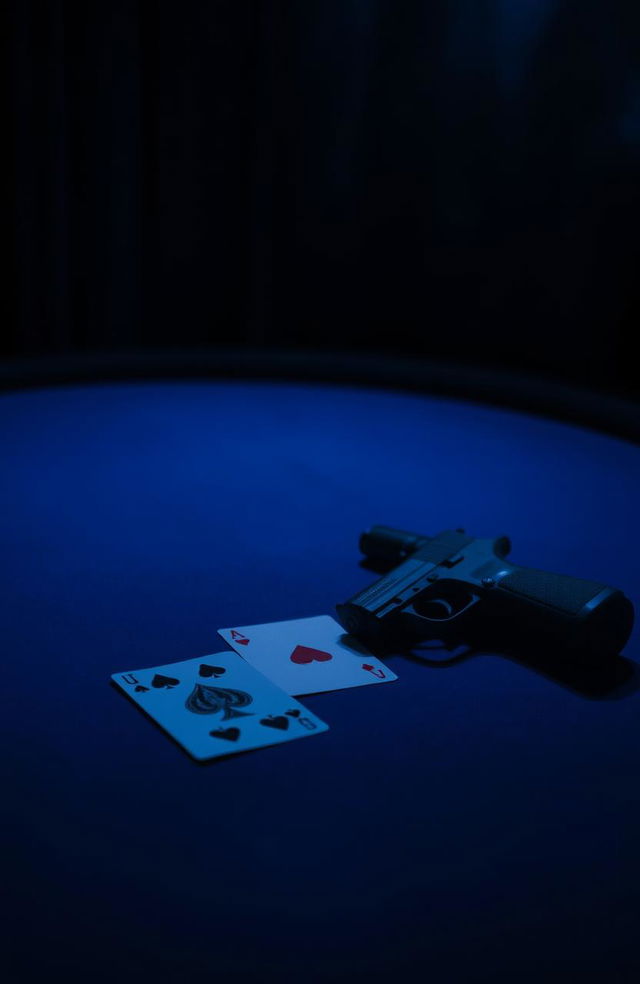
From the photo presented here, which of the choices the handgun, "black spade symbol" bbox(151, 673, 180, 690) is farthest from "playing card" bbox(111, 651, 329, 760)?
the handgun

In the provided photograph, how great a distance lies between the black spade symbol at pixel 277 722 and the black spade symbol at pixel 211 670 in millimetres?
130

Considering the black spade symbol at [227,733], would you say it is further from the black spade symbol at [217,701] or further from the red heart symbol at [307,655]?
Answer: the red heart symbol at [307,655]

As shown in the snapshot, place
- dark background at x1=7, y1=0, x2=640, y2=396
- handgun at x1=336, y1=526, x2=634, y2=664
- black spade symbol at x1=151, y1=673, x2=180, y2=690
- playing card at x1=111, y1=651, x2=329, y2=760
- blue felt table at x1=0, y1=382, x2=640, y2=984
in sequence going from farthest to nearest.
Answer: dark background at x1=7, y1=0, x2=640, y2=396, handgun at x1=336, y1=526, x2=634, y2=664, black spade symbol at x1=151, y1=673, x2=180, y2=690, playing card at x1=111, y1=651, x2=329, y2=760, blue felt table at x1=0, y1=382, x2=640, y2=984

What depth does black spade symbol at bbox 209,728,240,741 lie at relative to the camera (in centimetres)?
124

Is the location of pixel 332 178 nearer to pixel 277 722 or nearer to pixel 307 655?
pixel 307 655

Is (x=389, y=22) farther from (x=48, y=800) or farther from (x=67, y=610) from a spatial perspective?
(x=48, y=800)

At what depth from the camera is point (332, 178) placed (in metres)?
4.29

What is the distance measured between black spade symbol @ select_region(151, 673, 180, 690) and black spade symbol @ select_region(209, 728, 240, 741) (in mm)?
124

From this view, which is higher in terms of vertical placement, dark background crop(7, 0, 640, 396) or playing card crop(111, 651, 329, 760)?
dark background crop(7, 0, 640, 396)

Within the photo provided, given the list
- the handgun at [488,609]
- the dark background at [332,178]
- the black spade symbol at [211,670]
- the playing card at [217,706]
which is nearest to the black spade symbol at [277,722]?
the playing card at [217,706]

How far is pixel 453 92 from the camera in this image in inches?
158

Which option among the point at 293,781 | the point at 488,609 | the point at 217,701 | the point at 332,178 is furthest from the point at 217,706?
the point at 332,178

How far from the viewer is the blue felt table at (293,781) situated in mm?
925

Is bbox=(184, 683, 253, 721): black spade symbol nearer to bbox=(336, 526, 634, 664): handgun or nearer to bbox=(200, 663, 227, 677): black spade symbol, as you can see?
bbox=(200, 663, 227, 677): black spade symbol
